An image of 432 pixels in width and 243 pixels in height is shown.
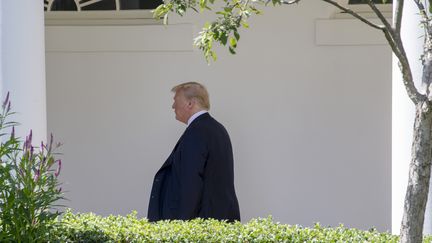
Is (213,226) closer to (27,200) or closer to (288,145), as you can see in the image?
(27,200)

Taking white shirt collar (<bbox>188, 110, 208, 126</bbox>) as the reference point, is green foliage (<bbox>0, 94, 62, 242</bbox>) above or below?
below

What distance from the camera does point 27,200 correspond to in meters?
4.51

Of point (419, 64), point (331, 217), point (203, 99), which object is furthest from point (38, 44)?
point (331, 217)

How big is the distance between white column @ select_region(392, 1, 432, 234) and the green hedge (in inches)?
12.9

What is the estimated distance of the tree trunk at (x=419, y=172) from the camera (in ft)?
12.7

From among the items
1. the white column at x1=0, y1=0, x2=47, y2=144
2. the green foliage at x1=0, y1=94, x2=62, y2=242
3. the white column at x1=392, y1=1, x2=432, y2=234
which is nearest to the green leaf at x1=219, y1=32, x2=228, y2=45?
the green foliage at x1=0, y1=94, x2=62, y2=242

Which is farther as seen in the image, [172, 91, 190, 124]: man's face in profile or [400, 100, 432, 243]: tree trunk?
[172, 91, 190, 124]: man's face in profile

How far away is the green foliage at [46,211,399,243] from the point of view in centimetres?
507

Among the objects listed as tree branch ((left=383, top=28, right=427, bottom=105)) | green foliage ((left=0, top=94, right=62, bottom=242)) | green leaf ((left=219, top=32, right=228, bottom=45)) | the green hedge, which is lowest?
the green hedge

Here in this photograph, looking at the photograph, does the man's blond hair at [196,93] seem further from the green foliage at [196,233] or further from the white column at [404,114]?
the white column at [404,114]

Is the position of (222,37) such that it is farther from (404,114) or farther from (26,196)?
(404,114)

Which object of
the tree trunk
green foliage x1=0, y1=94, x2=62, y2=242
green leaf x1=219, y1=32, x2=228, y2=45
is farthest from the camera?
green foliage x1=0, y1=94, x2=62, y2=242

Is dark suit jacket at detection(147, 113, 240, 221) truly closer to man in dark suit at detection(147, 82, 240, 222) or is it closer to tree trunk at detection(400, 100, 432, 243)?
man in dark suit at detection(147, 82, 240, 222)

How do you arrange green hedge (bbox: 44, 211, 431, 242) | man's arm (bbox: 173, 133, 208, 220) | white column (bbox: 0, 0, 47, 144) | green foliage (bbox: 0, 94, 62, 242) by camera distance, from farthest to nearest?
man's arm (bbox: 173, 133, 208, 220) → white column (bbox: 0, 0, 47, 144) → green hedge (bbox: 44, 211, 431, 242) → green foliage (bbox: 0, 94, 62, 242)
